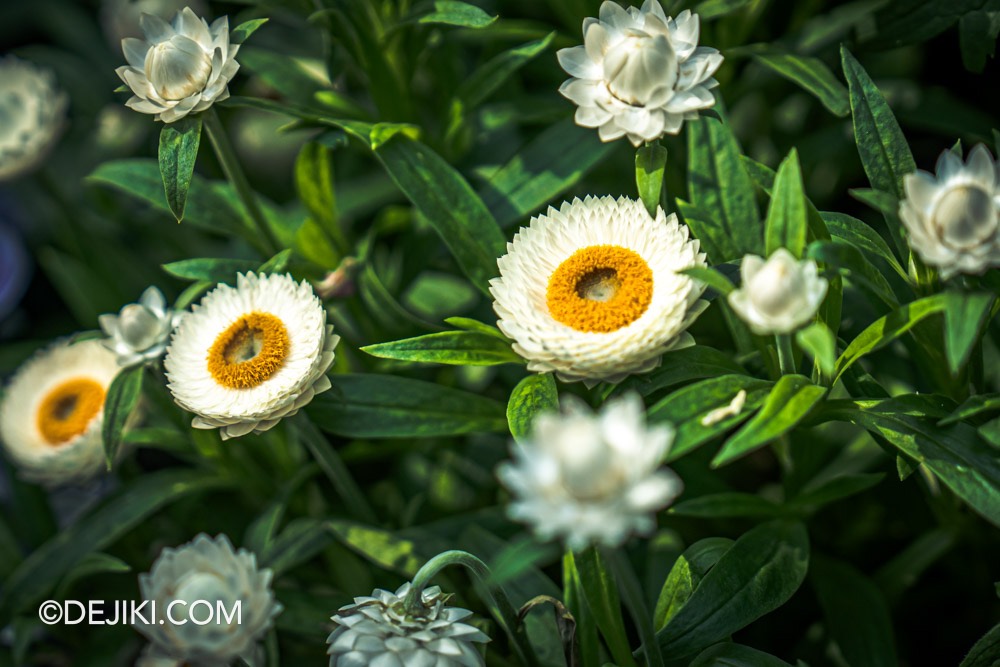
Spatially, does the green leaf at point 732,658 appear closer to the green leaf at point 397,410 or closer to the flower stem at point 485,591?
the flower stem at point 485,591

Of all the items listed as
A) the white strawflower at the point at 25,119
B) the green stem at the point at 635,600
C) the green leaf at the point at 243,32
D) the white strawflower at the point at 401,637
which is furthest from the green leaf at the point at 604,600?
the white strawflower at the point at 25,119

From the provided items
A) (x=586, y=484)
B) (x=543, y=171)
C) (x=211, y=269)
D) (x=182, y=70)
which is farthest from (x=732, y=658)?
(x=182, y=70)

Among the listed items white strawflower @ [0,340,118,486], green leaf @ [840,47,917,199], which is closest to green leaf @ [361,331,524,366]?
green leaf @ [840,47,917,199]

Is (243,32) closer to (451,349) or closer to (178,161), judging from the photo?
(178,161)

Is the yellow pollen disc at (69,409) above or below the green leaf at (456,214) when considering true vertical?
above

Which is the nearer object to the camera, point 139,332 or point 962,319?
point 962,319

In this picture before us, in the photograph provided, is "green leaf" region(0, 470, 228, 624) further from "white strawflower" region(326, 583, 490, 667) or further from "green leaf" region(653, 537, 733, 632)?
"green leaf" region(653, 537, 733, 632)
